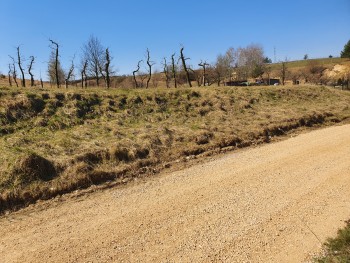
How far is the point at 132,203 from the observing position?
33.2 feet

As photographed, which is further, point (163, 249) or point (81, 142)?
point (81, 142)

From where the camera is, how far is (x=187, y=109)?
23.6m

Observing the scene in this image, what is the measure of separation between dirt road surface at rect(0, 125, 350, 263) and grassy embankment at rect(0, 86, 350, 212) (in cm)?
153

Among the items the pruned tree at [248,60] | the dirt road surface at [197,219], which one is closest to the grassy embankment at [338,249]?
the dirt road surface at [197,219]

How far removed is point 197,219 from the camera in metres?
8.81

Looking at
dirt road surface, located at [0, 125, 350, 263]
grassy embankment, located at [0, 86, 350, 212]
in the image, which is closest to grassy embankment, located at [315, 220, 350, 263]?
dirt road surface, located at [0, 125, 350, 263]

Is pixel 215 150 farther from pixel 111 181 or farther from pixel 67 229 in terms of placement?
pixel 67 229

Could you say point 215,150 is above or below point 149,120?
below

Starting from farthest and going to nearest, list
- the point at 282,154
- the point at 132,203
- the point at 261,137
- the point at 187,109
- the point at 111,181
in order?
the point at 187,109
the point at 261,137
the point at 282,154
the point at 111,181
the point at 132,203

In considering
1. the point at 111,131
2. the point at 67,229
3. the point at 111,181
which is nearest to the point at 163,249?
the point at 67,229

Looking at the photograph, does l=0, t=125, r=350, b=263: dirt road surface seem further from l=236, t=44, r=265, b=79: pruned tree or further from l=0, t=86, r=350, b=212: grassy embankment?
l=236, t=44, r=265, b=79: pruned tree

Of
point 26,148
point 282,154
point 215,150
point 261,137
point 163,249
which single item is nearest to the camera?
point 163,249

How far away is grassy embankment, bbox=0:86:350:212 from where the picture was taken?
1175 cm

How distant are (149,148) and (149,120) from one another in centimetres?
553
